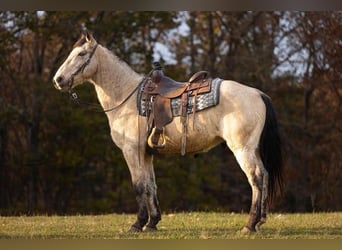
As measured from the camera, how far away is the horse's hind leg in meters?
6.16

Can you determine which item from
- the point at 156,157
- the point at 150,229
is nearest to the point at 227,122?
the point at 150,229

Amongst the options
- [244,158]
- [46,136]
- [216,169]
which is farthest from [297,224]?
[46,136]

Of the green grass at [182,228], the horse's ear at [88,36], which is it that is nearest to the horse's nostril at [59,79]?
the horse's ear at [88,36]

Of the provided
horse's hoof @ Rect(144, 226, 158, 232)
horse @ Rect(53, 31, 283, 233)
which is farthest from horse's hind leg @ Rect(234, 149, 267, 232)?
horse's hoof @ Rect(144, 226, 158, 232)

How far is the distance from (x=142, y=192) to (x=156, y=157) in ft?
25.4

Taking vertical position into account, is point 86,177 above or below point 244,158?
below

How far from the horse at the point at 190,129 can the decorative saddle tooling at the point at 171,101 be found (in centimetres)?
6

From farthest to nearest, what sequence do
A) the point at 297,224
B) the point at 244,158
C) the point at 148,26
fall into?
the point at 148,26 < the point at 297,224 < the point at 244,158

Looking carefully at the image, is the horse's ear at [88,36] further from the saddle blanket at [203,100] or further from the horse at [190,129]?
the saddle blanket at [203,100]

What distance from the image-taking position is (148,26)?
15672mm

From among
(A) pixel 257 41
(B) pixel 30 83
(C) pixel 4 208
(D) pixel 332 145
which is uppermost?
(A) pixel 257 41

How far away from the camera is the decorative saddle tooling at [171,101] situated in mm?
6410

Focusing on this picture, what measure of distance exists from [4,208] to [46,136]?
77.8 inches

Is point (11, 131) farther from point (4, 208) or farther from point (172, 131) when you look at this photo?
point (172, 131)
